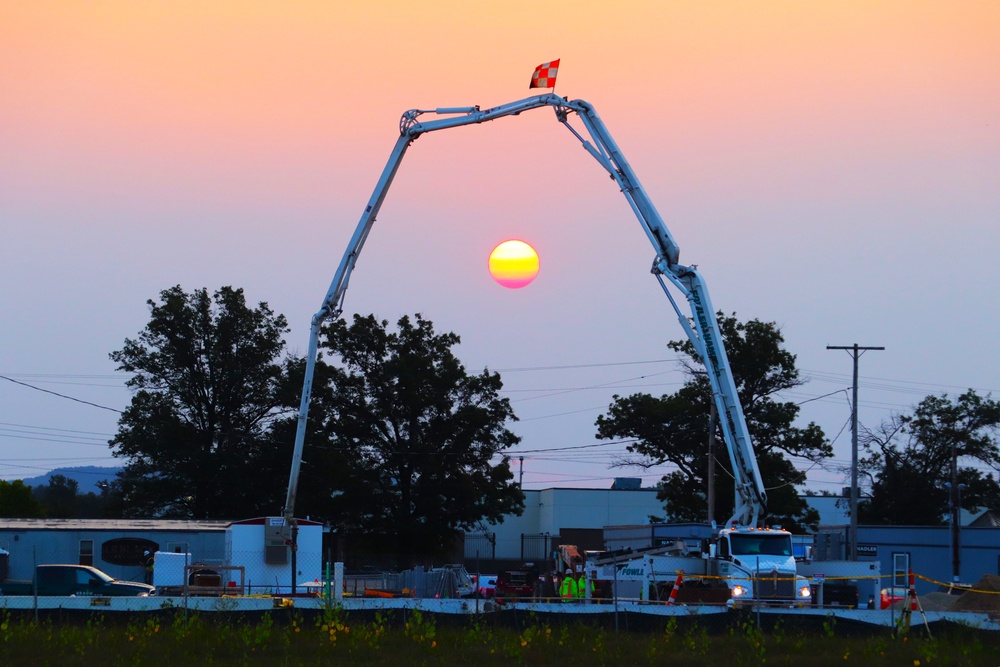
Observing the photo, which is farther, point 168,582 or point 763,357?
point 763,357

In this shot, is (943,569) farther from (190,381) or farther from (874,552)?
(190,381)

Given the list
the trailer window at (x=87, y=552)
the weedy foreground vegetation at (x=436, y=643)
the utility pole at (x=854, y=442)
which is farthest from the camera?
the utility pole at (x=854, y=442)

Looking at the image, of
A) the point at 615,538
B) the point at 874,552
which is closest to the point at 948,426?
the point at 874,552

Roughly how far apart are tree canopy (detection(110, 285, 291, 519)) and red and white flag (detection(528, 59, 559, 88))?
114ft

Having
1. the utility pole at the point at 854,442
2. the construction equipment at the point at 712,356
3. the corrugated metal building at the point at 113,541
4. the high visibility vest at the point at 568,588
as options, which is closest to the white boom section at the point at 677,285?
the construction equipment at the point at 712,356

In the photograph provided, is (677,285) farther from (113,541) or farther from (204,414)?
(204,414)

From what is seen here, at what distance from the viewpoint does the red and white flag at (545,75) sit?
112ft

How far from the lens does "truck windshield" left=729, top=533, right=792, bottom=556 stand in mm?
31688

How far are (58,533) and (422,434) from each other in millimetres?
23987

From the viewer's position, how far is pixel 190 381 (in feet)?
216

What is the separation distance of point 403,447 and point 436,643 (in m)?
42.7

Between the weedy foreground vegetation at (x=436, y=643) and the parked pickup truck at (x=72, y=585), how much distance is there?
40.7ft

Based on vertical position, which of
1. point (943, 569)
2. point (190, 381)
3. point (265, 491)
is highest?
point (190, 381)

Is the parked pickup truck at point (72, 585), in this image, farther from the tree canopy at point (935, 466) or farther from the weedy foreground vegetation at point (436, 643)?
the tree canopy at point (935, 466)
